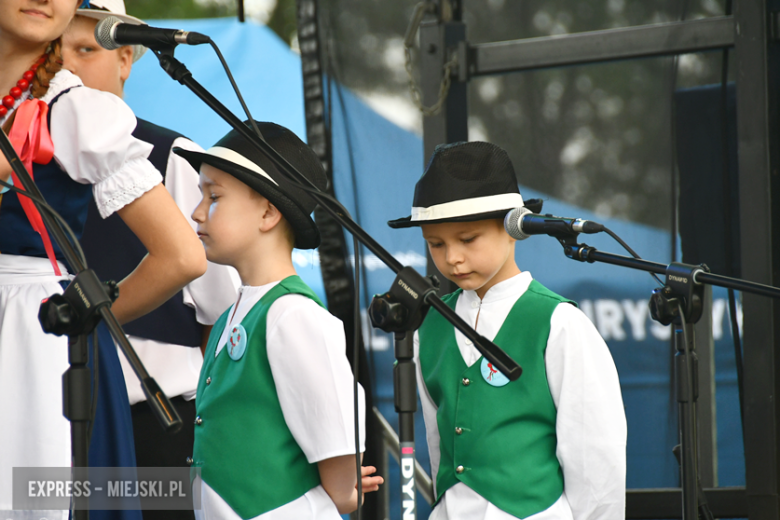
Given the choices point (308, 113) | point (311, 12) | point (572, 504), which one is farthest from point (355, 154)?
point (572, 504)

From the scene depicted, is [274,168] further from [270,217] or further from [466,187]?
[466,187]

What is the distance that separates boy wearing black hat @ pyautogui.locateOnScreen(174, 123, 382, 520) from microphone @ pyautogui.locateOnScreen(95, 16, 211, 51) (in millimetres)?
336

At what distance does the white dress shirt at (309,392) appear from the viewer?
1534mm

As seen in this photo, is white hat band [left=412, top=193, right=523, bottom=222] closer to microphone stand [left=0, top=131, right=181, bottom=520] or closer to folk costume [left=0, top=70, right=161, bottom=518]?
folk costume [left=0, top=70, right=161, bottom=518]

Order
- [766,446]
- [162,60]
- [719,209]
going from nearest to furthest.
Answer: [162,60] → [766,446] → [719,209]

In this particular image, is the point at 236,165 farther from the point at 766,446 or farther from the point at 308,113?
the point at 766,446

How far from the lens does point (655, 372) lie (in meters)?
3.02

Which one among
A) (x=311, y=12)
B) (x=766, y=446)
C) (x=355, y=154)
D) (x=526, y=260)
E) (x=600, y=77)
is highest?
(x=311, y=12)

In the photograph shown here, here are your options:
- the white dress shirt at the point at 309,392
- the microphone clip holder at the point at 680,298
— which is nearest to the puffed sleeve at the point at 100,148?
the white dress shirt at the point at 309,392

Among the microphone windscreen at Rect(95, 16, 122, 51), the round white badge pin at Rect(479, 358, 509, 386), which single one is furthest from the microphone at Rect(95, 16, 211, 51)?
the round white badge pin at Rect(479, 358, 509, 386)

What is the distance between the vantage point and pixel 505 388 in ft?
5.96

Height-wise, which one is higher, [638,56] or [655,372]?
[638,56]

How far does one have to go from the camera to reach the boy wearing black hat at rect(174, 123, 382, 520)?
5.06 ft

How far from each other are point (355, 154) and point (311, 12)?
24.4 inches
